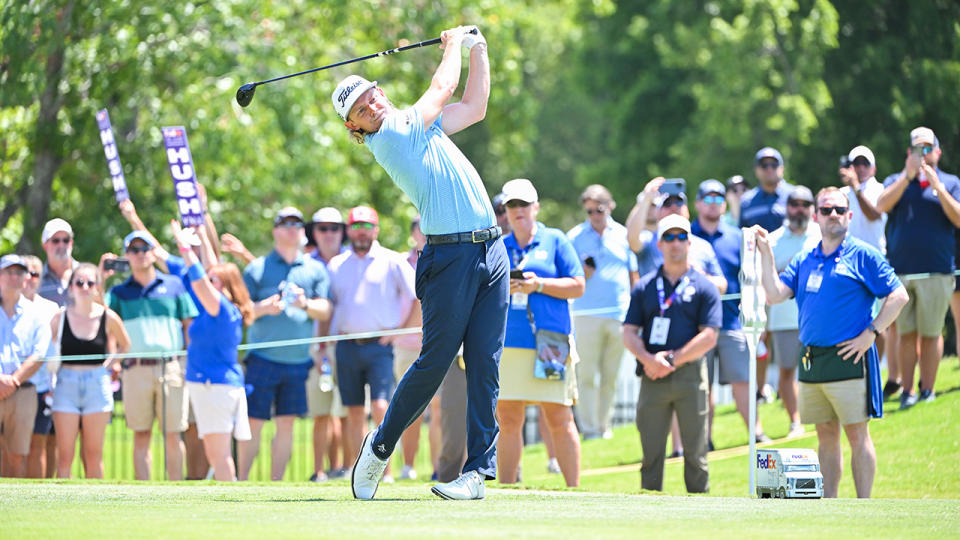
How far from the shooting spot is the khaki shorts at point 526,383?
414 inches

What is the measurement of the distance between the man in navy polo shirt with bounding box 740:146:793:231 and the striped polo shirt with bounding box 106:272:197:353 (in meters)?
5.48

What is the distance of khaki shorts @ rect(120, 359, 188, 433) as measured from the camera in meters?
12.2

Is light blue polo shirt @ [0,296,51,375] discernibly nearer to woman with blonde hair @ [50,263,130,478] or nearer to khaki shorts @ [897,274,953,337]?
woman with blonde hair @ [50,263,130,478]

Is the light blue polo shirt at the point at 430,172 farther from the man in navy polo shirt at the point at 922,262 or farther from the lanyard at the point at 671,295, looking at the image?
the man in navy polo shirt at the point at 922,262

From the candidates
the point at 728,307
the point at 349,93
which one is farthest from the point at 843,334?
the point at 349,93

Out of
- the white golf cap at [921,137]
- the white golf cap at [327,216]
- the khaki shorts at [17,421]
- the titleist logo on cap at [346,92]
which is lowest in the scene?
the khaki shorts at [17,421]

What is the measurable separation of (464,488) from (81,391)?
5.30m

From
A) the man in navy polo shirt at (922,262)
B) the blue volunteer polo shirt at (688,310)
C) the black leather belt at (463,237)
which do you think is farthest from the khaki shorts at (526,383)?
the man in navy polo shirt at (922,262)

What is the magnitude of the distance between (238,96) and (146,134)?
11026 mm

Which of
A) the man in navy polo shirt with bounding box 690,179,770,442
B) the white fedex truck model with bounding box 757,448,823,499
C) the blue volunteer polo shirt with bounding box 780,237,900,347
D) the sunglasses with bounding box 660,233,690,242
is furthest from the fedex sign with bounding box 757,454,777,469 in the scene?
the man in navy polo shirt with bounding box 690,179,770,442

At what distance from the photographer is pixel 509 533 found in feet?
19.1

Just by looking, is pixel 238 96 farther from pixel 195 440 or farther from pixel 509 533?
pixel 195 440

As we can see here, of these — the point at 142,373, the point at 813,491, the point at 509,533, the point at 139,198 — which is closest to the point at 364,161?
the point at 139,198

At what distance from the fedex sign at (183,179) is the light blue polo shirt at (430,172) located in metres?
5.05
